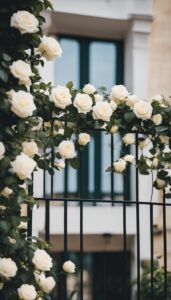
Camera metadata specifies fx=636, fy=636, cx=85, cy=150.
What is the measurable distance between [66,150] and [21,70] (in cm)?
59

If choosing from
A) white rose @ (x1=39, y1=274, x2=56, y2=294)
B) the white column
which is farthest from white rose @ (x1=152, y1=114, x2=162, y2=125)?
the white column

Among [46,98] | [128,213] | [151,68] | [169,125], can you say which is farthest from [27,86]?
[151,68]

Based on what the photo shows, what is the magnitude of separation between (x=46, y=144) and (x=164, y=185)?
40.1 inches

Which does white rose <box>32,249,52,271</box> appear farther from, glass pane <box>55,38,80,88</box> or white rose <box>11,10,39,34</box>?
glass pane <box>55,38,80,88</box>

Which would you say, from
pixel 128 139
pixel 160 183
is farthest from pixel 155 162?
pixel 128 139

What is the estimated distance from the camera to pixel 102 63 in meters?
8.77

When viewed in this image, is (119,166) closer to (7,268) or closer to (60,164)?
(60,164)

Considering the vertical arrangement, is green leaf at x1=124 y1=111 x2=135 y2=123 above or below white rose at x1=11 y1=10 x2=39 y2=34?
below

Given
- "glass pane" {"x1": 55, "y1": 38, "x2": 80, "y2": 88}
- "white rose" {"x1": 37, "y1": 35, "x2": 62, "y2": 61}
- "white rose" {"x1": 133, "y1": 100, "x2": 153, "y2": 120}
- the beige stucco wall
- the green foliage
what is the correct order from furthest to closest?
"glass pane" {"x1": 55, "y1": 38, "x2": 80, "y2": 88}, the beige stucco wall, the green foliage, "white rose" {"x1": 133, "y1": 100, "x2": 153, "y2": 120}, "white rose" {"x1": 37, "y1": 35, "x2": 62, "y2": 61}

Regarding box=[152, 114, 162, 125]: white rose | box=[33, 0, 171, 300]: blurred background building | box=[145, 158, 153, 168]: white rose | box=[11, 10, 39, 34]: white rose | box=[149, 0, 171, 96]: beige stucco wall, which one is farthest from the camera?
box=[149, 0, 171, 96]: beige stucco wall

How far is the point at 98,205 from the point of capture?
8.05 metres

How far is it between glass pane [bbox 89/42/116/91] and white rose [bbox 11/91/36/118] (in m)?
5.35

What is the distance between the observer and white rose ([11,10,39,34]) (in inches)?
137

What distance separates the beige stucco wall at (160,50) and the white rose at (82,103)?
460 centimetres
